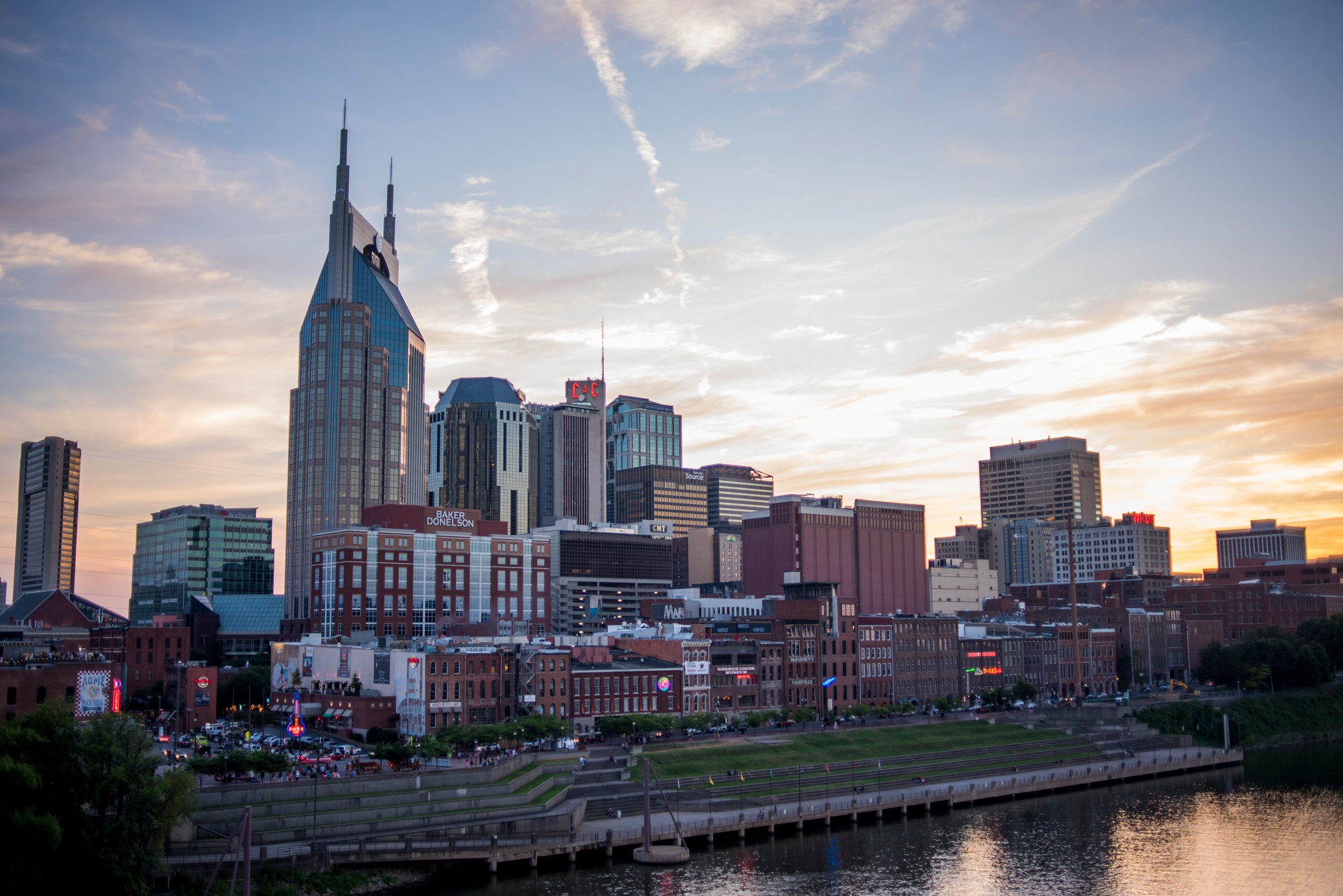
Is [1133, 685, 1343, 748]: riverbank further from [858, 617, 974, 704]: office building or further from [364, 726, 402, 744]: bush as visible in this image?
A: [364, 726, 402, 744]: bush

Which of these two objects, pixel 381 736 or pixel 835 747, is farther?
pixel 835 747

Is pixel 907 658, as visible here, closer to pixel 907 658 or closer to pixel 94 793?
pixel 907 658

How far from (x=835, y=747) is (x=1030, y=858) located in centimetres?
3903

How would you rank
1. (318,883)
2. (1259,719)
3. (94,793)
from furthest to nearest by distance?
1. (1259,719)
2. (318,883)
3. (94,793)

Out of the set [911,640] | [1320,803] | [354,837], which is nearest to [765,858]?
[354,837]

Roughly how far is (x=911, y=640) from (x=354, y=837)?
11697 cm

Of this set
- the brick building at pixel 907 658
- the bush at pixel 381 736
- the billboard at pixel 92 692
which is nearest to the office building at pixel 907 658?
the brick building at pixel 907 658

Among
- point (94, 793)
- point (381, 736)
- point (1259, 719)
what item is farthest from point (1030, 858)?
point (1259, 719)

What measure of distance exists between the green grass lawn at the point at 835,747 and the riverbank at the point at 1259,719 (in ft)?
92.0

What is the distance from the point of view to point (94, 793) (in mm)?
75688

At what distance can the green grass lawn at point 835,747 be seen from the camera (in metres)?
123

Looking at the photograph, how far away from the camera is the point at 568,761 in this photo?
11681cm

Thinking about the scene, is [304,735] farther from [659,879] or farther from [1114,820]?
[1114,820]

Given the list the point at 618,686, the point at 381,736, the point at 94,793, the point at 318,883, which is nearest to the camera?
the point at 94,793
